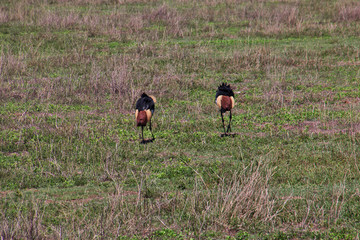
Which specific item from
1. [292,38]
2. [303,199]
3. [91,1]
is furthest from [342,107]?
[91,1]

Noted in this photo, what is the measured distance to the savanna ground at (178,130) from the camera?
5.35 metres

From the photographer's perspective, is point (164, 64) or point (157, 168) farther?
point (164, 64)

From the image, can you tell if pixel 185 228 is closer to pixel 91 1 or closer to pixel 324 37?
pixel 324 37

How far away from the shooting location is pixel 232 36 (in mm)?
17406

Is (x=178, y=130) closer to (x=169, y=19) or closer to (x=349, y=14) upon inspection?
(x=169, y=19)

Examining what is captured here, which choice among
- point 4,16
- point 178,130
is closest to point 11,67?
point 178,130

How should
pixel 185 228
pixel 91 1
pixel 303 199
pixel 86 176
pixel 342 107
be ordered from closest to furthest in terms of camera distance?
pixel 185 228 → pixel 303 199 → pixel 86 176 → pixel 342 107 → pixel 91 1

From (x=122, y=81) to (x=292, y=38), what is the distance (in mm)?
8446

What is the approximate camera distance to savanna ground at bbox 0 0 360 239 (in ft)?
17.6

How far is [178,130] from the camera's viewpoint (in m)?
8.82

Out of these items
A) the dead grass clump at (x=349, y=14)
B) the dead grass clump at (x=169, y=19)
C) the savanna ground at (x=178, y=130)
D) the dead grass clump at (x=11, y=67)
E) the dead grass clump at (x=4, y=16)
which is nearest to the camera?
the savanna ground at (x=178, y=130)

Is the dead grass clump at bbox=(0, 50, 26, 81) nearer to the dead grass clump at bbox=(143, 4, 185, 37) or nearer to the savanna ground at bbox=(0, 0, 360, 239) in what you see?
the savanna ground at bbox=(0, 0, 360, 239)

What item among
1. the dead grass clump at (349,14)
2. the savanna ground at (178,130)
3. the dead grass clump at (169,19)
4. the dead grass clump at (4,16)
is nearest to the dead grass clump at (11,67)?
the savanna ground at (178,130)

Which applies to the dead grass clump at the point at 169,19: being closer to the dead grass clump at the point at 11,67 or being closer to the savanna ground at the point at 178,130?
the savanna ground at the point at 178,130
